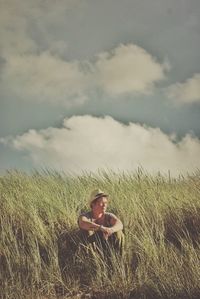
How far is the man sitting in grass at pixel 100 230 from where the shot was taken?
607 cm

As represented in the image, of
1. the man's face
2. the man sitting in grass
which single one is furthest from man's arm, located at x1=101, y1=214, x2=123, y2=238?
the man's face

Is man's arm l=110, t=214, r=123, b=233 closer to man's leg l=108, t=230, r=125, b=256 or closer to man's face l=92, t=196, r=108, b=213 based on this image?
man's leg l=108, t=230, r=125, b=256

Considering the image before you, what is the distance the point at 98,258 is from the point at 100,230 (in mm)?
356

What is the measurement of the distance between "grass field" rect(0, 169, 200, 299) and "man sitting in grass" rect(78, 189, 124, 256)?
0.16 m

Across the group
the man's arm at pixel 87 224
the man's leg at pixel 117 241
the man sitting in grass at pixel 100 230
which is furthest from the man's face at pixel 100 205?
the man's leg at pixel 117 241

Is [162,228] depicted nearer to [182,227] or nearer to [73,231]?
[182,227]

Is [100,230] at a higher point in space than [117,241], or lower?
higher

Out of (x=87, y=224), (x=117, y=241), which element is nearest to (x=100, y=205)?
(x=87, y=224)

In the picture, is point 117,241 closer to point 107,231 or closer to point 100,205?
point 107,231

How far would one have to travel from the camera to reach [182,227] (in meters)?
6.88

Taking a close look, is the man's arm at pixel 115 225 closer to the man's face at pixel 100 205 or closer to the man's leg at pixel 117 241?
the man's leg at pixel 117 241

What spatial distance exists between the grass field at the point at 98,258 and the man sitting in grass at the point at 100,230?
6.5 inches

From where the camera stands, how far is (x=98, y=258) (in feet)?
19.4

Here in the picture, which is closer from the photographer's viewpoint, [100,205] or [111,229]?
[111,229]
